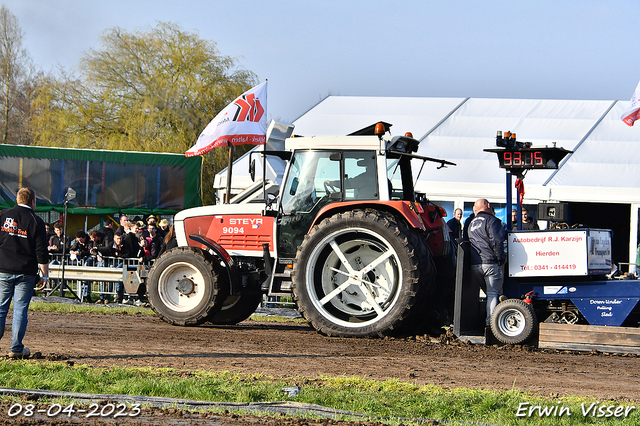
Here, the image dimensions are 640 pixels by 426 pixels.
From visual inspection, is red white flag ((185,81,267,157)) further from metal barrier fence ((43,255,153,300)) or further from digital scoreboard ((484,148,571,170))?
digital scoreboard ((484,148,571,170))

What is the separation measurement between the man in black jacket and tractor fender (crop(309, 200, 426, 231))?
333 centimetres

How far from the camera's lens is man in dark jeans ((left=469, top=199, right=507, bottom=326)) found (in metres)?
8.91

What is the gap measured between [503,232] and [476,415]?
4.12 m

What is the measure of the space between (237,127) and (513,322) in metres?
8.14

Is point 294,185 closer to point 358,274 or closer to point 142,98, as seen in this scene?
point 358,274

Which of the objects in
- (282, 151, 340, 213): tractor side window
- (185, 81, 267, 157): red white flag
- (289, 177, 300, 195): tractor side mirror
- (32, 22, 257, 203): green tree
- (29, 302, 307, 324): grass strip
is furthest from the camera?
(32, 22, 257, 203): green tree

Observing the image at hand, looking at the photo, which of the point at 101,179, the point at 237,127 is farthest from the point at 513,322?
the point at 101,179

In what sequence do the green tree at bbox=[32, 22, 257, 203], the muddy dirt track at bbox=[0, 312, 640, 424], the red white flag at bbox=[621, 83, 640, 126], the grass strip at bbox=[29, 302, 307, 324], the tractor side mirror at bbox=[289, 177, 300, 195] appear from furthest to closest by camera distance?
the green tree at bbox=[32, 22, 257, 203] → the red white flag at bbox=[621, 83, 640, 126] → the grass strip at bbox=[29, 302, 307, 324] → the tractor side mirror at bbox=[289, 177, 300, 195] → the muddy dirt track at bbox=[0, 312, 640, 424]

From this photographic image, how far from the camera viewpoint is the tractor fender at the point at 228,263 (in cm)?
983

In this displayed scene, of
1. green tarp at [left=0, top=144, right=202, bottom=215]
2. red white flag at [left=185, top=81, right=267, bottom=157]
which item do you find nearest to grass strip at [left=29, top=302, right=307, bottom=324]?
red white flag at [left=185, top=81, right=267, bottom=157]

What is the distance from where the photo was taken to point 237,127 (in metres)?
15.2

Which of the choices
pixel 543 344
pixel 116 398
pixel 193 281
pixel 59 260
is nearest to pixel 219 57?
pixel 59 260

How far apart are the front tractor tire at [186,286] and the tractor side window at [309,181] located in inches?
52.2

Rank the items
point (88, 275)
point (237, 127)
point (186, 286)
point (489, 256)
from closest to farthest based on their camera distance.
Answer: point (489, 256) → point (186, 286) → point (237, 127) → point (88, 275)
